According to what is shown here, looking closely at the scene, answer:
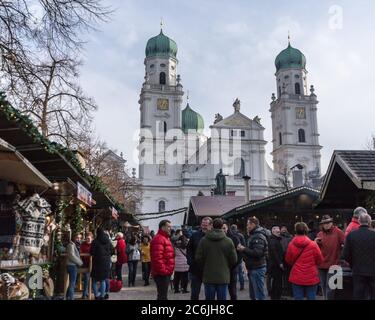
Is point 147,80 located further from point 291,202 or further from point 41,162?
point 41,162

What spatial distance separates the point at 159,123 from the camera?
66.2m

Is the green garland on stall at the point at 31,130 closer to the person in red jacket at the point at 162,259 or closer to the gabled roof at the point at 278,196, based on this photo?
the person in red jacket at the point at 162,259

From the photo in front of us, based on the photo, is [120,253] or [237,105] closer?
[120,253]

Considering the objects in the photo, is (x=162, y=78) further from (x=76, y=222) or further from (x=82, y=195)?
(x=82, y=195)

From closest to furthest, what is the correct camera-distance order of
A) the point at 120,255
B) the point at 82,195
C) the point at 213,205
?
1. the point at 82,195
2. the point at 120,255
3. the point at 213,205

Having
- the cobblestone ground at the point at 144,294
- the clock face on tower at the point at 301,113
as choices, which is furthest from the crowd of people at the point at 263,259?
the clock face on tower at the point at 301,113

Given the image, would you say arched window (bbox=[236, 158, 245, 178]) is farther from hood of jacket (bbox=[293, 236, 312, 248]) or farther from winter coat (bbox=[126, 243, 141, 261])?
hood of jacket (bbox=[293, 236, 312, 248])

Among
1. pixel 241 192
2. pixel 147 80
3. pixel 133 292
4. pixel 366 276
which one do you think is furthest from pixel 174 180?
pixel 366 276

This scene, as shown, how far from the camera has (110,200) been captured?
1470 centimetres

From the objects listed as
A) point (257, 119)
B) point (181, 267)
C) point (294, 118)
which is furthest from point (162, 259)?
point (294, 118)

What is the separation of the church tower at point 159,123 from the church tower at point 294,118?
17.4 meters

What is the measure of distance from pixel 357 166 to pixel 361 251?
3678 millimetres

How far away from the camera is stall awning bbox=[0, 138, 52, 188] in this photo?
609 cm
